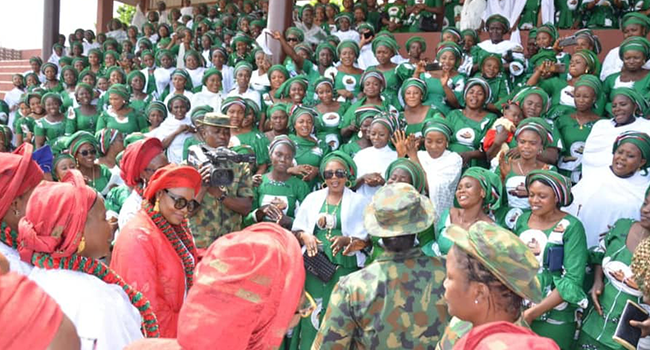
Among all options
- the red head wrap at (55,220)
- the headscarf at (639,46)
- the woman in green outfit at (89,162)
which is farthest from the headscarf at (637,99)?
the woman in green outfit at (89,162)

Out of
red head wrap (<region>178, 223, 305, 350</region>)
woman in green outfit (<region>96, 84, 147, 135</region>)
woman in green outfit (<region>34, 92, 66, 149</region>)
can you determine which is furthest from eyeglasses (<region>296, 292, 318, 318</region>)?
woman in green outfit (<region>34, 92, 66, 149</region>)

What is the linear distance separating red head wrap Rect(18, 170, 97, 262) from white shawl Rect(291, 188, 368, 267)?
2.46m

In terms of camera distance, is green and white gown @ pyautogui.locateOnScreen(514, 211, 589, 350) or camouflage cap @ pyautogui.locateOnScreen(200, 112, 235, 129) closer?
green and white gown @ pyautogui.locateOnScreen(514, 211, 589, 350)

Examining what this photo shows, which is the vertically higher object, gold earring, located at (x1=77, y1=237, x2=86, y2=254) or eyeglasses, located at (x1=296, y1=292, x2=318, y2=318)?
gold earring, located at (x1=77, y1=237, x2=86, y2=254)

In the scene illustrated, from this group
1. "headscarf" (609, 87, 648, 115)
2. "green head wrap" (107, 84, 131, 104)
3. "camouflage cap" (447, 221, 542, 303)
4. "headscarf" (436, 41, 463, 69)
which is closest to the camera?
"camouflage cap" (447, 221, 542, 303)

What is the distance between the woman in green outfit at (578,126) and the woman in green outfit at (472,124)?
699 mm

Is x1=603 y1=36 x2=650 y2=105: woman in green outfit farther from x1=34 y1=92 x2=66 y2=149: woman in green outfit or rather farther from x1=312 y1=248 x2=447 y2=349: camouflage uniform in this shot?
x1=34 y1=92 x2=66 y2=149: woman in green outfit

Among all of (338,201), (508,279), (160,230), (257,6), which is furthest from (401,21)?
(508,279)

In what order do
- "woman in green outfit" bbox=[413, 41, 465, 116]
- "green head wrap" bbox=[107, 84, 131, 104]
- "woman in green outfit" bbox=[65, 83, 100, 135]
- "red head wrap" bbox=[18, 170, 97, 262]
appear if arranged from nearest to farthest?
"red head wrap" bbox=[18, 170, 97, 262] → "woman in green outfit" bbox=[413, 41, 465, 116] → "green head wrap" bbox=[107, 84, 131, 104] → "woman in green outfit" bbox=[65, 83, 100, 135]

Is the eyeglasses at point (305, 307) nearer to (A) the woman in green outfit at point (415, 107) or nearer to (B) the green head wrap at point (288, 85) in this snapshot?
(A) the woman in green outfit at point (415, 107)

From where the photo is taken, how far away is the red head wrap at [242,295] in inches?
51.6

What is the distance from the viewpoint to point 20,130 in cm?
907

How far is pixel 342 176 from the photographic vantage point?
14.3ft

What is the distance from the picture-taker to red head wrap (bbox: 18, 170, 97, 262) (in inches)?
74.3
